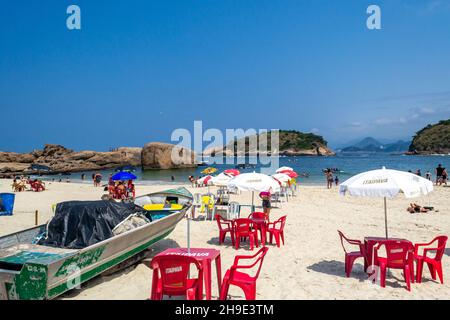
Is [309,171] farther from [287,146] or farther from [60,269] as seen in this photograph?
[287,146]

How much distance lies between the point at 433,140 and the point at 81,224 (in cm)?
14833

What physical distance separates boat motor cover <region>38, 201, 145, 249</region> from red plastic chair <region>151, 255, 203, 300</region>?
2.07 metres

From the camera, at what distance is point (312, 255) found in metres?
8.11

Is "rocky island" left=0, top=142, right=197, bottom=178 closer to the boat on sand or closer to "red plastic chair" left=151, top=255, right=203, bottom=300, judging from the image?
the boat on sand

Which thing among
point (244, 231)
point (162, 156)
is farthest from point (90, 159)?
point (244, 231)

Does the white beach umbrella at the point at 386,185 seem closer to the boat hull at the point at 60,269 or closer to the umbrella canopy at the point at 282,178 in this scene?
the boat hull at the point at 60,269

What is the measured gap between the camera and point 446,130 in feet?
433

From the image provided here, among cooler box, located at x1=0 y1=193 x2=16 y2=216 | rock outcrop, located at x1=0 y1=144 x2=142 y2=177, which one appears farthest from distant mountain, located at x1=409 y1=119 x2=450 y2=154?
cooler box, located at x1=0 y1=193 x2=16 y2=216

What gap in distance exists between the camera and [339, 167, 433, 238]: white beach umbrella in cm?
592
